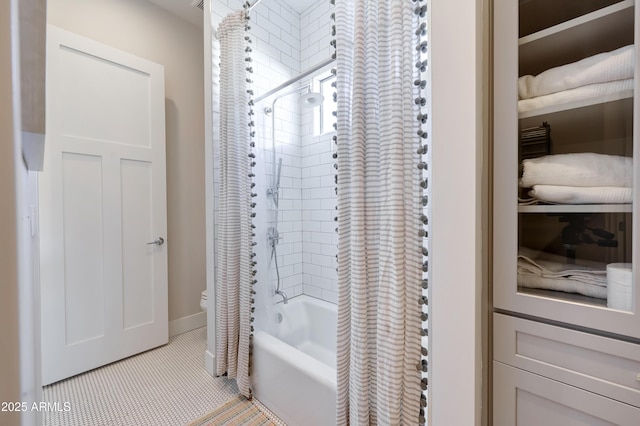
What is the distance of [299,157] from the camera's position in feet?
7.91

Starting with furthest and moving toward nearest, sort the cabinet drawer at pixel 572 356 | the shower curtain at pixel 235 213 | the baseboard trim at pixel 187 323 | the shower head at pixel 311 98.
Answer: the baseboard trim at pixel 187 323, the shower head at pixel 311 98, the shower curtain at pixel 235 213, the cabinet drawer at pixel 572 356

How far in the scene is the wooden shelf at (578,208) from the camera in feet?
2.09

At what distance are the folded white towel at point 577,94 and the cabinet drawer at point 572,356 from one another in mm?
616

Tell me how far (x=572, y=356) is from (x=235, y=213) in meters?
1.61

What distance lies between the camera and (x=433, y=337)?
0.83 m

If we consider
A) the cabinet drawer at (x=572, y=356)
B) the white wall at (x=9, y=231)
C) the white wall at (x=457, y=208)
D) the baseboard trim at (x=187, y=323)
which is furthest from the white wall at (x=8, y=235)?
the baseboard trim at (x=187, y=323)

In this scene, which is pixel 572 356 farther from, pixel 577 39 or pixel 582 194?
pixel 577 39

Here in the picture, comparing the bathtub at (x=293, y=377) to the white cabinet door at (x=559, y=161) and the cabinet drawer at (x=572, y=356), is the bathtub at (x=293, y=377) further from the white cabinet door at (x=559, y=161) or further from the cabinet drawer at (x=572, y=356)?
the white cabinet door at (x=559, y=161)

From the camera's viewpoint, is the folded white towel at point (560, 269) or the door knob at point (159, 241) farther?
the door knob at point (159, 241)

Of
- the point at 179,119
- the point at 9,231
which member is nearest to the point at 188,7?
the point at 179,119

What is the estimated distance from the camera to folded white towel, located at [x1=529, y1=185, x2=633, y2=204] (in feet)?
2.09

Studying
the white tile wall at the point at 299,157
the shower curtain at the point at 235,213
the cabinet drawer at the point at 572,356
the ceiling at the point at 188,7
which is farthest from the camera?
the ceiling at the point at 188,7

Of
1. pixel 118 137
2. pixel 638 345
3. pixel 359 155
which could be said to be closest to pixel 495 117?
pixel 359 155

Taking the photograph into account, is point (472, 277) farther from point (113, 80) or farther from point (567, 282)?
point (113, 80)
